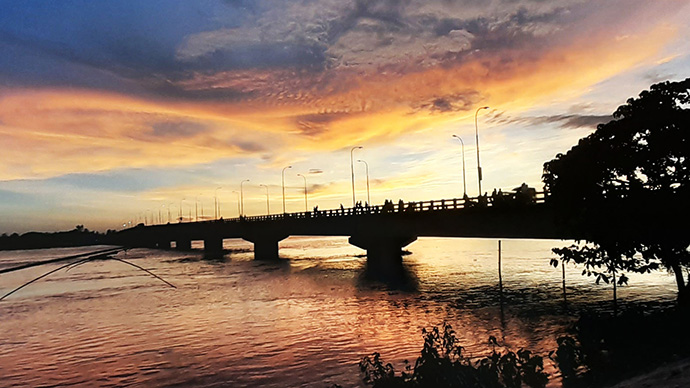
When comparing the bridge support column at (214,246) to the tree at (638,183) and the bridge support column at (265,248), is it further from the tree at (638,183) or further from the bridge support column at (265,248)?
the tree at (638,183)

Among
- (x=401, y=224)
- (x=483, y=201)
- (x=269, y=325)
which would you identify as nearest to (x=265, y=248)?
(x=401, y=224)

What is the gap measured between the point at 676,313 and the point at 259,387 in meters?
21.0

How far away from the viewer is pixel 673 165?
27.7 meters

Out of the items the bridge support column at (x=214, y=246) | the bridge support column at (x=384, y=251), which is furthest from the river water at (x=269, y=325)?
the bridge support column at (x=214, y=246)

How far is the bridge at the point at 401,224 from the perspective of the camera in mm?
47219

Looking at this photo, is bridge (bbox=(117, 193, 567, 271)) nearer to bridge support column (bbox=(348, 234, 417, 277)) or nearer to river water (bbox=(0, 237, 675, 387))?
bridge support column (bbox=(348, 234, 417, 277))

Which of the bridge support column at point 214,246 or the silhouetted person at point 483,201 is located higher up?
the silhouetted person at point 483,201

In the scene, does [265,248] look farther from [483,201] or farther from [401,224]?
[483,201]

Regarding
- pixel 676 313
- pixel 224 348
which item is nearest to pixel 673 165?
pixel 676 313

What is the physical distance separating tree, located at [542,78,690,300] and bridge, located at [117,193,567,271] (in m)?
7.72

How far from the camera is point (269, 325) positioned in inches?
1474

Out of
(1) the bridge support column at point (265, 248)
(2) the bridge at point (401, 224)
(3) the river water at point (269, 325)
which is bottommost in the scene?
(3) the river water at point (269, 325)

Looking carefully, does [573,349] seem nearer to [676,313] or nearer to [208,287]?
[676,313]

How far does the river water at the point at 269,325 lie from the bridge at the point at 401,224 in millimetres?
6276
